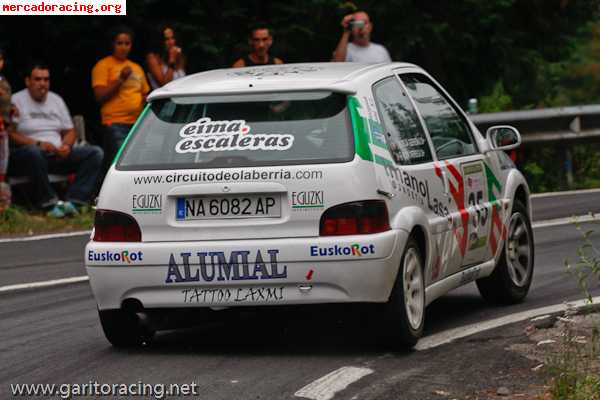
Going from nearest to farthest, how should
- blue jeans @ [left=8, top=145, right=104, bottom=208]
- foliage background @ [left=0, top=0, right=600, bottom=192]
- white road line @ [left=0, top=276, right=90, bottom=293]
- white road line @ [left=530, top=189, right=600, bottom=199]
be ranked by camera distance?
1. white road line @ [left=0, top=276, right=90, bottom=293]
2. blue jeans @ [left=8, top=145, right=104, bottom=208]
3. white road line @ [left=530, top=189, right=600, bottom=199]
4. foliage background @ [left=0, top=0, right=600, bottom=192]

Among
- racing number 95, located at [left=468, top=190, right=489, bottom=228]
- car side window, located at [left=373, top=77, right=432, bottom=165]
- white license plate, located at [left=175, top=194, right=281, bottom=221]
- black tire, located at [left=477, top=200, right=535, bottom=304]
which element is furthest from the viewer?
black tire, located at [left=477, top=200, right=535, bottom=304]

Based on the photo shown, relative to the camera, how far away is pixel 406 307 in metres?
8.70

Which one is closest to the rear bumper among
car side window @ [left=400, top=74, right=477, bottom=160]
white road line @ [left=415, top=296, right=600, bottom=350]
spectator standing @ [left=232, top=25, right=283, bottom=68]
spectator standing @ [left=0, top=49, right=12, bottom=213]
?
white road line @ [left=415, top=296, right=600, bottom=350]

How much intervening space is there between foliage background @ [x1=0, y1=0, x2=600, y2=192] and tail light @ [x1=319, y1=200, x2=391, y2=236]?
34.2 feet

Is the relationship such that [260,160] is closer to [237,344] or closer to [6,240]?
[237,344]

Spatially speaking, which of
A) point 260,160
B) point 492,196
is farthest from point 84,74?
point 260,160

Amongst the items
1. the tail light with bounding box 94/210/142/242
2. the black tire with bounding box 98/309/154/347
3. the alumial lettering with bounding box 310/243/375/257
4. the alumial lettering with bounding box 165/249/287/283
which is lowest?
the black tire with bounding box 98/309/154/347

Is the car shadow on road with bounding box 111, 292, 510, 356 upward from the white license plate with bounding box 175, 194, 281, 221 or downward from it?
downward

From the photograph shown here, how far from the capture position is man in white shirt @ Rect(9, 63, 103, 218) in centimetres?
1730

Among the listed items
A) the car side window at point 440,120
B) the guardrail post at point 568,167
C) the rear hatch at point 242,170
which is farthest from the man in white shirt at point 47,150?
the rear hatch at point 242,170

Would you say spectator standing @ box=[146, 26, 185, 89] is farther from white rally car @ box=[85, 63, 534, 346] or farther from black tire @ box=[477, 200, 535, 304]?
white rally car @ box=[85, 63, 534, 346]

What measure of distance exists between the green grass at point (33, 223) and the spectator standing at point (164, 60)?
6.39 feet

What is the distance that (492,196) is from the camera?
10469 millimetres

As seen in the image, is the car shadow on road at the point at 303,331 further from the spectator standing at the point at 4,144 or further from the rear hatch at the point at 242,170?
the spectator standing at the point at 4,144
